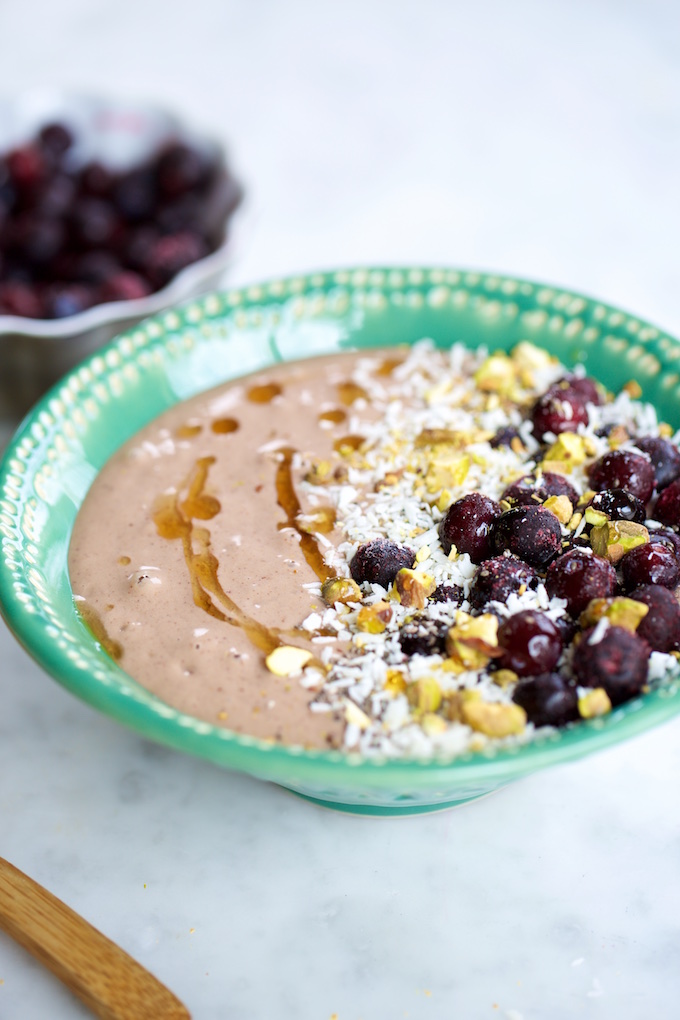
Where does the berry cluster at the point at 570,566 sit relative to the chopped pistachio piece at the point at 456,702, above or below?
above

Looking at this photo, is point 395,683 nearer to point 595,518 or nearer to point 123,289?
point 595,518

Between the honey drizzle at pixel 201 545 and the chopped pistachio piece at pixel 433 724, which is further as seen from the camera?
the honey drizzle at pixel 201 545

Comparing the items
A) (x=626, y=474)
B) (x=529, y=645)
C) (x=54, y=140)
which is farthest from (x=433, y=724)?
(x=54, y=140)

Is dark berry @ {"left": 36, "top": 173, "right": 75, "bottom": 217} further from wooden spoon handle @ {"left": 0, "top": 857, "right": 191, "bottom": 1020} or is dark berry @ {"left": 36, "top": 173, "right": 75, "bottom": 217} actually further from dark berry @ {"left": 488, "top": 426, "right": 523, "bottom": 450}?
wooden spoon handle @ {"left": 0, "top": 857, "right": 191, "bottom": 1020}

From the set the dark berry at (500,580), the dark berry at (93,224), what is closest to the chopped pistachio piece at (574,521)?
the dark berry at (500,580)

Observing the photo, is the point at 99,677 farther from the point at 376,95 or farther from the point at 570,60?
the point at 570,60

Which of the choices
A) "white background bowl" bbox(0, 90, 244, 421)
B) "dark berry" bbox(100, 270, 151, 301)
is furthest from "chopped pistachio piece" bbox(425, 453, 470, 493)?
"dark berry" bbox(100, 270, 151, 301)

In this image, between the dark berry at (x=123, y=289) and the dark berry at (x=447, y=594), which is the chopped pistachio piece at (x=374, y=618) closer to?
the dark berry at (x=447, y=594)

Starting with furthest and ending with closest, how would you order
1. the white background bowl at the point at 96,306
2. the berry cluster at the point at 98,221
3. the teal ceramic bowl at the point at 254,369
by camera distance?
1. the berry cluster at the point at 98,221
2. the white background bowl at the point at 96,306
3. the teal ceramic bowl at the point at 254,369
